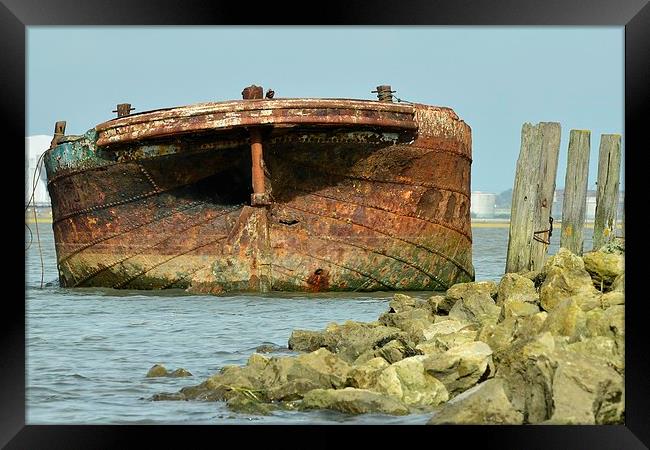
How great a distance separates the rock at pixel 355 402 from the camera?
6402 mm

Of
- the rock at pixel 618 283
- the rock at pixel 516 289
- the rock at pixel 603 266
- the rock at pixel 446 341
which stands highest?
the rock at pixel 603 266

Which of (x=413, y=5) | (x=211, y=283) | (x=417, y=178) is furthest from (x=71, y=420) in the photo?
(x=417, y=178)

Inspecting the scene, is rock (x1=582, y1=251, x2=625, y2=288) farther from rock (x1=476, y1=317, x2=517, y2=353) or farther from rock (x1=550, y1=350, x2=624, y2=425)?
rock (x1=550, y1=350, x2=624, y2=425)

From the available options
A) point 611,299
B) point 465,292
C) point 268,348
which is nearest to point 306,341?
point 268,348

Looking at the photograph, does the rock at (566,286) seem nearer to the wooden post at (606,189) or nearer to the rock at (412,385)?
the rock at (412,385)

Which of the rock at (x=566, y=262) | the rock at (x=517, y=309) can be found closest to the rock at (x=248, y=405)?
the rock at (x=517, y=309)

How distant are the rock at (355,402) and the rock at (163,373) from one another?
5.11 ft

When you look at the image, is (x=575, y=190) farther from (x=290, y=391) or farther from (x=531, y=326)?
(x=290, y=391)

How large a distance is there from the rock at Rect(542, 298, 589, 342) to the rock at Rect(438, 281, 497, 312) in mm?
2411

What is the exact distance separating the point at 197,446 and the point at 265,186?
298 inches

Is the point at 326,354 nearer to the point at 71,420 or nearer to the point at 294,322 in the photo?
the point at 71,420

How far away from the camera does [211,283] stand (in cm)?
1283

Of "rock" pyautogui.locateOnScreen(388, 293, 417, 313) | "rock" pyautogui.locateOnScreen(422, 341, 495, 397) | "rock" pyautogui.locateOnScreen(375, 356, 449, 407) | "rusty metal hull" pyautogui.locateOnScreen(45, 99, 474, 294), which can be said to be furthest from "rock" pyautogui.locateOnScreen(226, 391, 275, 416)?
"rusty metal hull" pyautogui.locateOnScreen(45, 99, 474, 294)

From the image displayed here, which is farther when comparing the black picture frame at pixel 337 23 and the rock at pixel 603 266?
the rock at pixel 603 266
